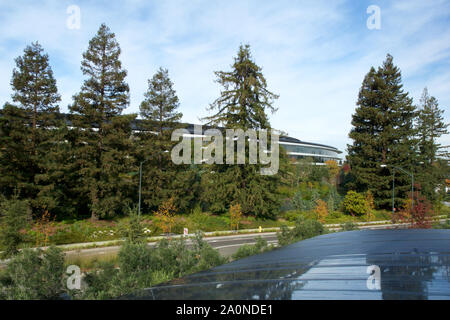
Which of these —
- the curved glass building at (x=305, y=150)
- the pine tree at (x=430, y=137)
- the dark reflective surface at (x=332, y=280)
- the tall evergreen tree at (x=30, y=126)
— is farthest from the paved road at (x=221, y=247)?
the curved glass building at (x=305, y=150)

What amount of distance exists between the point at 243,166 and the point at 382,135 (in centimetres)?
2456

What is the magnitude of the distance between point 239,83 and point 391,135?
2533 cm

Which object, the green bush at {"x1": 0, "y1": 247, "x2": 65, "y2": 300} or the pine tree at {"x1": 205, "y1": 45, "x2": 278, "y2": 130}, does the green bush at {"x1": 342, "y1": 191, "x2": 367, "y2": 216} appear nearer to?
the pine tree at {"x1": 205, "y1": 45, "x2": 278, "y2": 130}

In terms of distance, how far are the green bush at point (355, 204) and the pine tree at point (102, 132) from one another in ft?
93.3

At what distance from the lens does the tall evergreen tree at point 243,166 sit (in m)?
29.6

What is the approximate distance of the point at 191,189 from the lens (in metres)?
31.8

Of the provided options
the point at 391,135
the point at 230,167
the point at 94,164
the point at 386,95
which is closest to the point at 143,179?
the point at 94,164

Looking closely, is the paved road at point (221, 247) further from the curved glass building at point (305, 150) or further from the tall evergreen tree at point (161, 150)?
the curved glass building at point (305, 150)

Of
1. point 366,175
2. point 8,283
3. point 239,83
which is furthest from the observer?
point 366,175

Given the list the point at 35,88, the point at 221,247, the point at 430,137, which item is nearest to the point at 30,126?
the point at 35,88

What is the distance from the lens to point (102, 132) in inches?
1031

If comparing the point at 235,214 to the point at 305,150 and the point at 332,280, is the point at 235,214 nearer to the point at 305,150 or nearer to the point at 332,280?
the point at 332,280

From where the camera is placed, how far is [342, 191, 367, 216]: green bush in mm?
36781

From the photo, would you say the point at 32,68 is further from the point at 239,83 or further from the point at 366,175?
the point at 366,175
